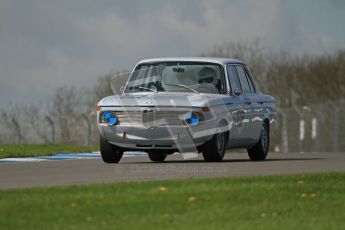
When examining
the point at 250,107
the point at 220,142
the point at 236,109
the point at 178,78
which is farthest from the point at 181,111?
the point at 250,107

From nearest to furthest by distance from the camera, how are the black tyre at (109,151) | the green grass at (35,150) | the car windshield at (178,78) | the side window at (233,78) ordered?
the black tyre at (109,151) < the car windshield at (178,78) < the side window at (233,78) < the green grass at (35,150)

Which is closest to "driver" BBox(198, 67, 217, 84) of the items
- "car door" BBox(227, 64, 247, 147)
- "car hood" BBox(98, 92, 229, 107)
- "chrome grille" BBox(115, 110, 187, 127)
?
"car door" BBox(227, 64, 247, 147)

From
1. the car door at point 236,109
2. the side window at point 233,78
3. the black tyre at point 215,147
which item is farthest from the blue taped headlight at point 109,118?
the side window at point 233,78

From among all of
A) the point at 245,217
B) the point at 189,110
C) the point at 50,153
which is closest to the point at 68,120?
the point at 50,153

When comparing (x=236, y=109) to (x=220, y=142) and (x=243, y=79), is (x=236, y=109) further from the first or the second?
(x=243, y=79)

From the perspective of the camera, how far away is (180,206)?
11.4 meters

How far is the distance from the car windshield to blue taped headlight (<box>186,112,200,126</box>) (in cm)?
105

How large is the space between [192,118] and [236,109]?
5.10 feet

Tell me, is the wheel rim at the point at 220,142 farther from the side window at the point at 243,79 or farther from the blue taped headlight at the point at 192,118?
the side window at the point at 243,79

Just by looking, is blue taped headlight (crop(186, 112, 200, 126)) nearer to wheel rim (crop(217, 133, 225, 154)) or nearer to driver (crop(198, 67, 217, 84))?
wheel rim (crop(217, 133, 225, 154))

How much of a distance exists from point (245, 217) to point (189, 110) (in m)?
8.27

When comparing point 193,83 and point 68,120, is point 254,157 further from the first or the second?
point 68,120

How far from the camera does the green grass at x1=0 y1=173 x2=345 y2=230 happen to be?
33.7ft

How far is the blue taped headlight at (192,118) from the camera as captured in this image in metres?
18.9
